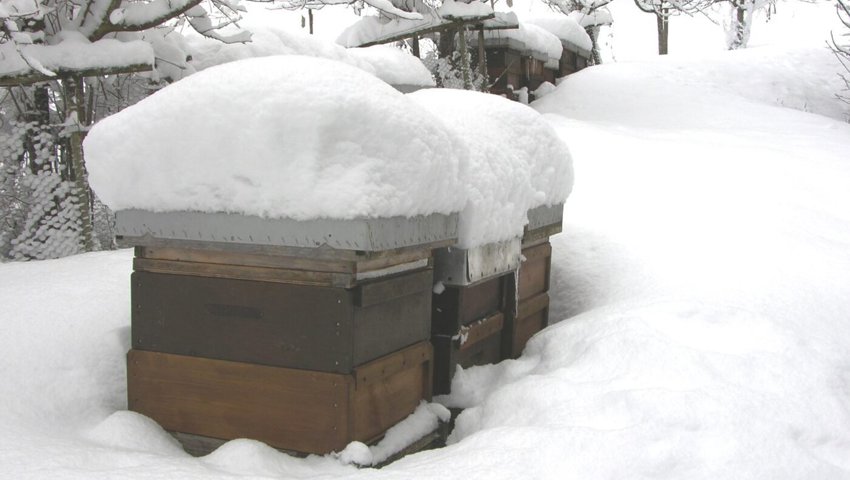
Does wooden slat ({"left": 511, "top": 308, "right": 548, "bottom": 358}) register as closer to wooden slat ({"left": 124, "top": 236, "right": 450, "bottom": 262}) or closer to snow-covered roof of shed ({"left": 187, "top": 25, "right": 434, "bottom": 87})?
wooden slat ({"left": 124, "top": 236, "right": 450, "bottom": 262})

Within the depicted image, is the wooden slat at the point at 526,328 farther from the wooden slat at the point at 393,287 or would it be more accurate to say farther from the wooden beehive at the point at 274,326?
the wooden beehive at the point at 274,326

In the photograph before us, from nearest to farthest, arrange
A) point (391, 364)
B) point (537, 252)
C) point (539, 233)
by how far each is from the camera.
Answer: point (391, 364), point (539, 233), point (537, 252)

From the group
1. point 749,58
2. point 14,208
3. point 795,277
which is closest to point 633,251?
point 795,277

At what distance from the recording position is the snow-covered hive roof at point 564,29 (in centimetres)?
1392

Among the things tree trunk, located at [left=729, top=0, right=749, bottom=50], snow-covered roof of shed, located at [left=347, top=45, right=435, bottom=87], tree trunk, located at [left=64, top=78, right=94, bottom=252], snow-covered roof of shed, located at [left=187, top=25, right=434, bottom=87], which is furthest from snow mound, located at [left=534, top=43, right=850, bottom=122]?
tree trunk, located at [left=64, top=78, right=94, bottom=252]

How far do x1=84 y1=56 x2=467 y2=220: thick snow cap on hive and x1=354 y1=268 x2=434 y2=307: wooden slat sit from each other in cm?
29

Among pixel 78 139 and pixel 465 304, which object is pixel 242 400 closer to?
pixel 465 304

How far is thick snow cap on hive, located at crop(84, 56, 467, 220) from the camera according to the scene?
8.74 ft

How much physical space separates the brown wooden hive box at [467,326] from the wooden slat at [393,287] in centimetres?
24

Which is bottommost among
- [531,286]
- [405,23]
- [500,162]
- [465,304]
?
[531,286]

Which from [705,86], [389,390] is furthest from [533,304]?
[705,86]

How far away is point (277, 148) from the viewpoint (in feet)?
8.82

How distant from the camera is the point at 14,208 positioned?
6.52 meters

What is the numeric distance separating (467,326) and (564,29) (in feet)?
37.4
